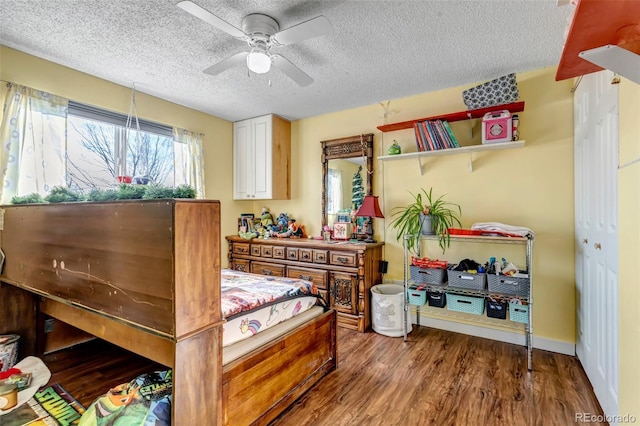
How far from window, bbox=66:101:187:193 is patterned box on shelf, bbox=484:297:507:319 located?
3.22 metres

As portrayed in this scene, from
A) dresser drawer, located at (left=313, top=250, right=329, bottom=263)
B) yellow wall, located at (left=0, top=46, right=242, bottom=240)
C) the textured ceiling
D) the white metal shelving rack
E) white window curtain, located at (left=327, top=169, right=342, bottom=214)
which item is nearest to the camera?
the textured ceiling

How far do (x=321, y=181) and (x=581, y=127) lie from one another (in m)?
2.51

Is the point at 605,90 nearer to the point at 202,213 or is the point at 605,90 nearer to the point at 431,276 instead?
the point at 431,276

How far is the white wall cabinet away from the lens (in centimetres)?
374

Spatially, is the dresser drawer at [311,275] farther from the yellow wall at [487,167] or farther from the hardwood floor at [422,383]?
the yellow wall at [487,167]

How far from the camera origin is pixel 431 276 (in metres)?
2.66

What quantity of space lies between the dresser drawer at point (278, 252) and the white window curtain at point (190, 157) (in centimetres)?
119

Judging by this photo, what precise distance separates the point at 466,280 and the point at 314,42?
90.3 inches

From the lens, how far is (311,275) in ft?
10.4

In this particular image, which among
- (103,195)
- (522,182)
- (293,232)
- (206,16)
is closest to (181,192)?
(103,195)

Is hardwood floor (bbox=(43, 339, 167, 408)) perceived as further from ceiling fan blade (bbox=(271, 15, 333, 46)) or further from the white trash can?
ceiling fan blade (bbox=(271, 15, 333, 46))

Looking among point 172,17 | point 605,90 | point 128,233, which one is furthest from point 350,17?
point 128,233

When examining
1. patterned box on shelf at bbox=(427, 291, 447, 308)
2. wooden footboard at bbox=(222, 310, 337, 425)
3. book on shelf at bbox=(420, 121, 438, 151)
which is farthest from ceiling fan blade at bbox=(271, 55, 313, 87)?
patterned box on shelf at bbox=(427, 291, 447, 308)

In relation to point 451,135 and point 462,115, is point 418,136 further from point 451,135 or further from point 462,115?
point 462,115
